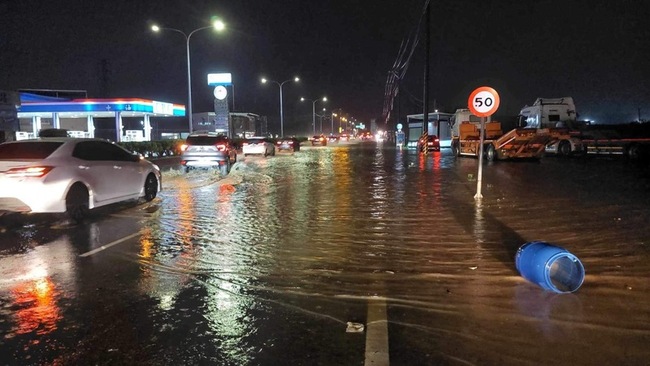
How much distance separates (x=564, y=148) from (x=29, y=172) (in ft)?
95.5

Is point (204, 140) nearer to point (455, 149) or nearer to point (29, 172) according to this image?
point (29, 172)

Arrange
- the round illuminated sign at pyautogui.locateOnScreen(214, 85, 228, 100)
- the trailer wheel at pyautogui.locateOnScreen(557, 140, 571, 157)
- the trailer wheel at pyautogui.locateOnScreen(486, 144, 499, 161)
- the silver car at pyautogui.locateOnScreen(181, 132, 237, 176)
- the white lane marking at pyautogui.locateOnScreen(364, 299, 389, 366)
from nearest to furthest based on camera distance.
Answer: the white lane marking at pyautogui.locateOnScreen(364, 299, 389, 366) → the silver car at pyautogui.locateOnScreen(181, 132, 237, 176) → the trailer wheel at pyautogui.locateOnScreen(486, 144, 499, 161) → the trailer wheel at pyautogui.locateOnScreen(557, 140, 571, 157) → the round illuminated sign at pyautogui.locateOnScreen(214, 85, 228, 100)

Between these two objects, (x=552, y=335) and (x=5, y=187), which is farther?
(x=5, y=187)

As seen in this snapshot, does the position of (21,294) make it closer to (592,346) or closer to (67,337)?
(67,337)

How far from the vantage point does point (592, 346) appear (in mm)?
4277

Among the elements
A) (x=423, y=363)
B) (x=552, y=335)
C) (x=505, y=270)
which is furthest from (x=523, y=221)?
(x=423, y=363)

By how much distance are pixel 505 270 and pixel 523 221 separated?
12.0ft

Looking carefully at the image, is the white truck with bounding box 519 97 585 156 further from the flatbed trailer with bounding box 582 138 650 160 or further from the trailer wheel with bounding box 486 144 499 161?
the trailer wheel with bounding box 486 144 499 161

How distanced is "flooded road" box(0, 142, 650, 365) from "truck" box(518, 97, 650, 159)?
2080cm

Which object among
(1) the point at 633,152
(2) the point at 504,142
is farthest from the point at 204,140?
(1) the point at 633,152

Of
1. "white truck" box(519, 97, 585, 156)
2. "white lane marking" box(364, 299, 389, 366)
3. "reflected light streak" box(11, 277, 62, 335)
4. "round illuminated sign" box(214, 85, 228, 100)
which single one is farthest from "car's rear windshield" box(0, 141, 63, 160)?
"round illuminated sign" box(214, 85, 228, 100)

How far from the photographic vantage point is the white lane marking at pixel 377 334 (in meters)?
4.04

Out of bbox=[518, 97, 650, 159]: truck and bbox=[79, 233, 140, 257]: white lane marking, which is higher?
bbox=[518, 97, 650, 159]: truck

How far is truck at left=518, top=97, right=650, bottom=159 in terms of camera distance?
30578mm
